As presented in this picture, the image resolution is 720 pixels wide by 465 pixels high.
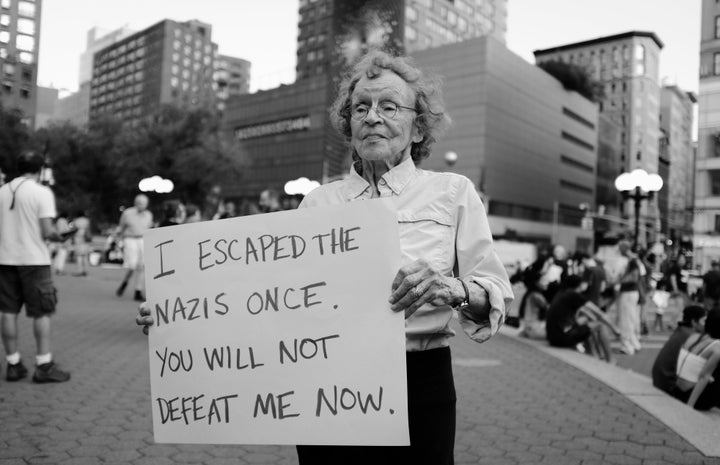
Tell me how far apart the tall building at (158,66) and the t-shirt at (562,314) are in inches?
6307

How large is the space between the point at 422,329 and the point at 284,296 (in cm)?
44

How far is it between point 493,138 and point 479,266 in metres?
77.9

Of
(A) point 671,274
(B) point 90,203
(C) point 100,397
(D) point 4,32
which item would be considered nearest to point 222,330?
(C) point 100,397

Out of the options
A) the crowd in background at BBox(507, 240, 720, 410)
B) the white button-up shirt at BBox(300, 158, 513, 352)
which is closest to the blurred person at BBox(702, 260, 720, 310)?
the crowd in background at BBox(507, 240, 720, 410)

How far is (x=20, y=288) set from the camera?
5469 mm

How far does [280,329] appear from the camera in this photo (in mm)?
1955

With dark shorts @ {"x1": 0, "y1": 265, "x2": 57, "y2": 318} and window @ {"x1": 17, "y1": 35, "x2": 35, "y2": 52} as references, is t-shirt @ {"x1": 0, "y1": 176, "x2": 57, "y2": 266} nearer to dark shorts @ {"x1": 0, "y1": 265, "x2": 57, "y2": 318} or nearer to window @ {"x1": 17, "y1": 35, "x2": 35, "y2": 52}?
dark shorts @ {"x1": 0, "y1": 265, "x2": 57, "y2": 318}

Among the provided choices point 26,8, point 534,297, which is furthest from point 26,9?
point 534,297

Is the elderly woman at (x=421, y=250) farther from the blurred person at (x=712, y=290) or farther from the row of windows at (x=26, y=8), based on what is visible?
the blurred person at (x=712, y=290)

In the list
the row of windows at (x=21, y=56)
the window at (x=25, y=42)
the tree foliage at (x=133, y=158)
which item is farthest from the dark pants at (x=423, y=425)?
the tree foliage at (x=133, y=158)

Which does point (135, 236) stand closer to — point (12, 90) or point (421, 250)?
point (12, 90)

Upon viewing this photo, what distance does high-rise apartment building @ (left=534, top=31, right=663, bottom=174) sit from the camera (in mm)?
119625

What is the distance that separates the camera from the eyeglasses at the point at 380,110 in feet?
6.87

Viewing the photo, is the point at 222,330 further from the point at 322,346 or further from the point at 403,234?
the point at 403,234
